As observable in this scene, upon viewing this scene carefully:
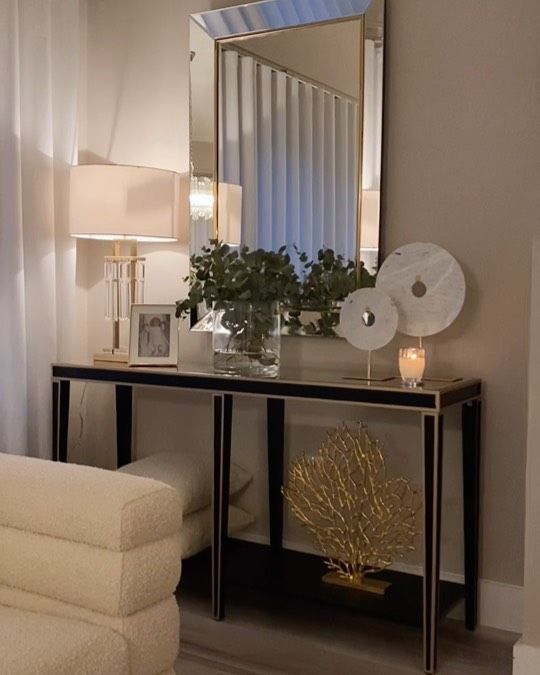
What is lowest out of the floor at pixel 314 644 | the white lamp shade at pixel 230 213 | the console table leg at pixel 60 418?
the floor at pixel 314 644

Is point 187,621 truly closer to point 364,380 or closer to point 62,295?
point 364,380

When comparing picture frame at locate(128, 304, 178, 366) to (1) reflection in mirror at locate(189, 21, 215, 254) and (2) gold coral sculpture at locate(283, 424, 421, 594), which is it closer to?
(1) reflection in mirror at locate(189, 21, 215, 254)

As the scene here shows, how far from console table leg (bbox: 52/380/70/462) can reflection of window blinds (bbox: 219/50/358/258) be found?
82 centimetres

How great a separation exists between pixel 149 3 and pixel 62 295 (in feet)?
3.76

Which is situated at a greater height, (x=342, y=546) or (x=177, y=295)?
(x=177, y=295)

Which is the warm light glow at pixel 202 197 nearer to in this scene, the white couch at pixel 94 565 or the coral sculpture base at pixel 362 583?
the coral sculpture base at pixel 362 583

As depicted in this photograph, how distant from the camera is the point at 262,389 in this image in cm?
264

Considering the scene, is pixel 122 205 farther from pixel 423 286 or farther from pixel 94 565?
pixel 94 565

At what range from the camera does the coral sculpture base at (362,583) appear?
2.70 metres

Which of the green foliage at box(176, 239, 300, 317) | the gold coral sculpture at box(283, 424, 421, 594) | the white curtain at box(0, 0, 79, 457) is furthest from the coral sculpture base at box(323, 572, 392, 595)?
the white curtain at box(0, 0, 79, 457)

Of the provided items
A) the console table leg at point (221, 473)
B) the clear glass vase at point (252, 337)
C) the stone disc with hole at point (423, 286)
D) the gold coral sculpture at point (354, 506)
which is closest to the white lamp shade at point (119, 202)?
the clear glass vase at point (252, 337)

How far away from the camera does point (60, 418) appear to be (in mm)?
3113

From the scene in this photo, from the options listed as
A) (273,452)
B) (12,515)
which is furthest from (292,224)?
(12,515)

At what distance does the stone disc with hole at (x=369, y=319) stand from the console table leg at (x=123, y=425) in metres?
1.03
